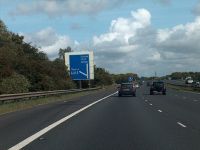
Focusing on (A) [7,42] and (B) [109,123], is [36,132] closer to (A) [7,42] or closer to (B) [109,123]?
(B) [109,123]

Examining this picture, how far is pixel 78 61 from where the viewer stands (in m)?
73.8

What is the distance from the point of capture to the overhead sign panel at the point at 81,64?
241ft

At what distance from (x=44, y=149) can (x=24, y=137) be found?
290cm

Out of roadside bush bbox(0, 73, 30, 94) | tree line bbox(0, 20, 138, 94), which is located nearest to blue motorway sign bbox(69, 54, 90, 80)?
tree line bbox(0, 20, 138, 94)

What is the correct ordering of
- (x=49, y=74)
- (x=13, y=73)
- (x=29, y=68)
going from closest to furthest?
(x=13, y=73) → (x=29, y=68) → (x=49, y=74)

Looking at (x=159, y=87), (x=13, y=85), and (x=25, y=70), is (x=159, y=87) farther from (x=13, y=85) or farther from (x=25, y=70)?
(x=13, y=85)

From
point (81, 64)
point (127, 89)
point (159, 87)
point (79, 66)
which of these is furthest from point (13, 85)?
point (159, 87)

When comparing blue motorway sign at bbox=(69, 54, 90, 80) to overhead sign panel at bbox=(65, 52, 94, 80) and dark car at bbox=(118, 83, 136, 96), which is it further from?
dark car at bbox=(118, 83, 136, 96)

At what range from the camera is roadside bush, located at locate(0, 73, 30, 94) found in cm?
5217

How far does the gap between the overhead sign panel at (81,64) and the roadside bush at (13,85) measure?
17.8 m

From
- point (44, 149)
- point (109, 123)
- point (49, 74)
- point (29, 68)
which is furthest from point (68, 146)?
point (49, 74)

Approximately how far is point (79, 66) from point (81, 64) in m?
0.46

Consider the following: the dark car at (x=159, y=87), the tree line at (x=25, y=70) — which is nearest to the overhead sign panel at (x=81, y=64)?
the tree line at (x=25, y=70)

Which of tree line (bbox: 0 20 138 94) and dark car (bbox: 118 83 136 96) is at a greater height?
tree line (bbox: 0 20 138 94)
